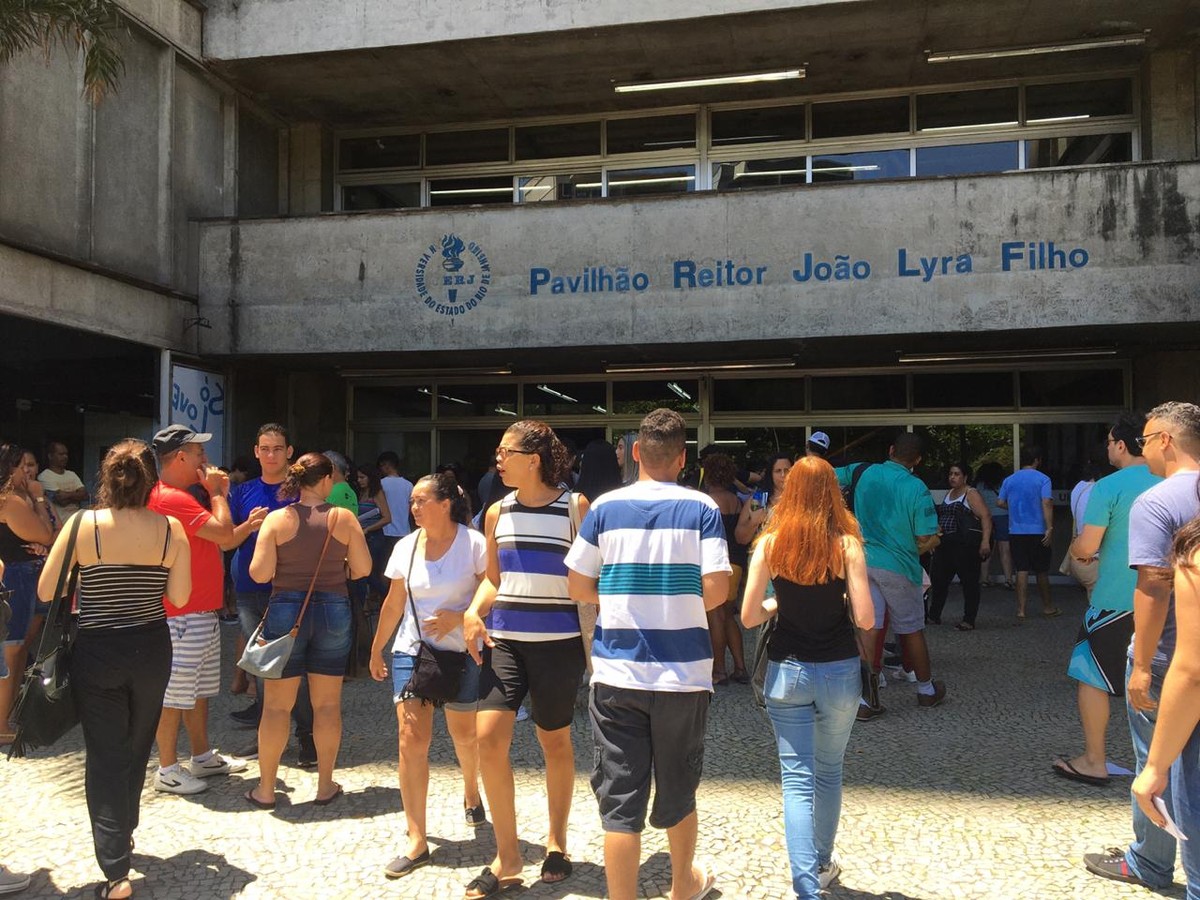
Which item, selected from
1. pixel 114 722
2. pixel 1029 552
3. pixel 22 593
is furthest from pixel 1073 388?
pixel 114 722

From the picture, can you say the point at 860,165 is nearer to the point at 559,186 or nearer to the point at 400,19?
the point at 559,186

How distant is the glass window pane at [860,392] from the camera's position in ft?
43.2

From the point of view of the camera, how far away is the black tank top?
3.35 metres

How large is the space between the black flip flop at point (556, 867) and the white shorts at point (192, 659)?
2.10 metres

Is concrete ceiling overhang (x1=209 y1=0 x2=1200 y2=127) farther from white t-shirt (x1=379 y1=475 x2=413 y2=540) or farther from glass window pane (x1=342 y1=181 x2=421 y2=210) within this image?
white t-shirt (x1=379 y1=475 x2=413 y2=540)

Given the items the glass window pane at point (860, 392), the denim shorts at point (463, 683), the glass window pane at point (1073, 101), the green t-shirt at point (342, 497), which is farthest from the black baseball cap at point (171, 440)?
the glass window pane at point (1073, 101)

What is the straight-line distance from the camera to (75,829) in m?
4.27

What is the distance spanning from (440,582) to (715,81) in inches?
397

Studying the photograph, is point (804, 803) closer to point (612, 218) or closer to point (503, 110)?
point (612, 218)

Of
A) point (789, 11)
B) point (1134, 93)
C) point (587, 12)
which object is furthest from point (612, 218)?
point (1134, 93)

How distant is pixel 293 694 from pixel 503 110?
10639 mm

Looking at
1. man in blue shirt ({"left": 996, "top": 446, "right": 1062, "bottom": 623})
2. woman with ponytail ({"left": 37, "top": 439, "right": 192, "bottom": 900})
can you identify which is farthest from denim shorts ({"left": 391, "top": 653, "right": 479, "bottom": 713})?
man in blue shirt ({"left": 996, "top": 446, "right": 1062, "bottom": 623})

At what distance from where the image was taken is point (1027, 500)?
1011cm

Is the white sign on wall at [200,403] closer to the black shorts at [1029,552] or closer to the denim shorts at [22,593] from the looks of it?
the denim shorts at [22,593]
